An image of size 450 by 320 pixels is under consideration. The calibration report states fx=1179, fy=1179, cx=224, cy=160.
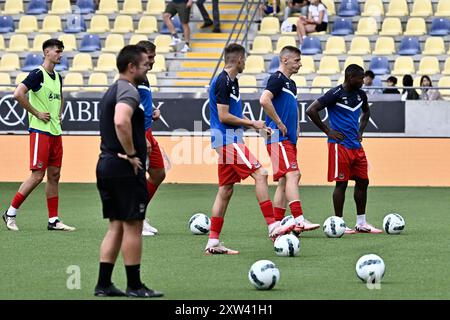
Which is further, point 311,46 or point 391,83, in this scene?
point 311,46

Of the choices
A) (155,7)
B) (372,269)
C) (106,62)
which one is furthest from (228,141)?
(155,7)

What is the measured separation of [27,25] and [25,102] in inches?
581

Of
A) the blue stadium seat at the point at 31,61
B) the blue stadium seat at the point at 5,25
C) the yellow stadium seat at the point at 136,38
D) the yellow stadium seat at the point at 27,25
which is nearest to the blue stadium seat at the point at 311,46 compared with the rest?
the yellow stadium seat at the point at 136,38

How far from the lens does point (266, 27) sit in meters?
27.8

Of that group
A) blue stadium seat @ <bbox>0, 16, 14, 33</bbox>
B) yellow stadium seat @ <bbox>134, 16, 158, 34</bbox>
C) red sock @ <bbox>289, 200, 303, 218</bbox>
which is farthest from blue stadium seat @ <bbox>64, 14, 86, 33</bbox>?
red sock @ <bbox>289, 200, 303, 218</bbox>

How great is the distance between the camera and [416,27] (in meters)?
26.9

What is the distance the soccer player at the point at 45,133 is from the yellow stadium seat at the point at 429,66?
12.3 metres

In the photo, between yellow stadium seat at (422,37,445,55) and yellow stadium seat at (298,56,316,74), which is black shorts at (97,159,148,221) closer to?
yellow stadium seat at (298,56,316,74)

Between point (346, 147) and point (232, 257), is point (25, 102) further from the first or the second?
point (346, 147)

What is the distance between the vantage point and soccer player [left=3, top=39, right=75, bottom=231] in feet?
48.6

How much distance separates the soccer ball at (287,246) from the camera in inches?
479

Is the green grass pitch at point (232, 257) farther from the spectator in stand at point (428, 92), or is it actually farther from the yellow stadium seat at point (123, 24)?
the yellow stadium seat at point (123, 24)

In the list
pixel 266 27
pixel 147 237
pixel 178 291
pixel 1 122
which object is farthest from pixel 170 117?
pixel 178 291
